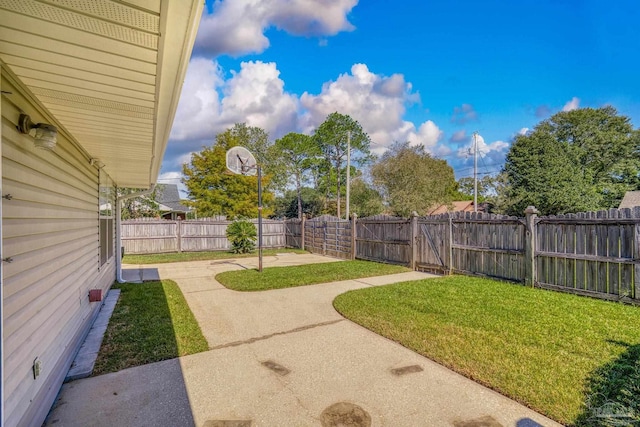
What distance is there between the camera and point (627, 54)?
19.5 m

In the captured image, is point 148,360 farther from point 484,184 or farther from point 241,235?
point 484,184

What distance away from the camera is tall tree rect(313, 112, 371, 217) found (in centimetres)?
2772

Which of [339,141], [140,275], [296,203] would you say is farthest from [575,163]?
[140,275]

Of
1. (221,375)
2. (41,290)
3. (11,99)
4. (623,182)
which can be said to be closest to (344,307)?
(221,375)

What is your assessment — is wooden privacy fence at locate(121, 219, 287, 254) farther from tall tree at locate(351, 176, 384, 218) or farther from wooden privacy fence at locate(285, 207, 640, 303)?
tall tree at locate(351, 176, 384, 218)

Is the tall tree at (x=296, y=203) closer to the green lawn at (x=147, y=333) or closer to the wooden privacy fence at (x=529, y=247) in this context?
the wooden privacy fence at (x=529, y=247)

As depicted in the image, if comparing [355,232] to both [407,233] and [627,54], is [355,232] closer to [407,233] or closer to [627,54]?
[407,233]

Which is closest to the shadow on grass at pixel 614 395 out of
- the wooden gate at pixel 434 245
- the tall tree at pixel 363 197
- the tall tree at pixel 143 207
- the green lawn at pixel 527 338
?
the green lawn at pixel 527 338

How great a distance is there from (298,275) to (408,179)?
15.6 meters

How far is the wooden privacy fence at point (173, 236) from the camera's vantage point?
1335 centimetres

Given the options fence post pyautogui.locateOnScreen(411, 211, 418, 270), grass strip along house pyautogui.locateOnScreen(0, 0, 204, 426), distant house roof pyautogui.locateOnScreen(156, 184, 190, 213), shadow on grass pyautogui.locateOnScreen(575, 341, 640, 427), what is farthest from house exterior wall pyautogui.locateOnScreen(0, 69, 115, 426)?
distant house roof pyautogui.locateOnScreen(156, 184, 190, 213)

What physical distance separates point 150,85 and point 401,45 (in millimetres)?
12943

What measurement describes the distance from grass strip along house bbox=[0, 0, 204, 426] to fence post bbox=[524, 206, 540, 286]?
6.71 meters

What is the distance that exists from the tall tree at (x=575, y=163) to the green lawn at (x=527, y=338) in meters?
17.1
